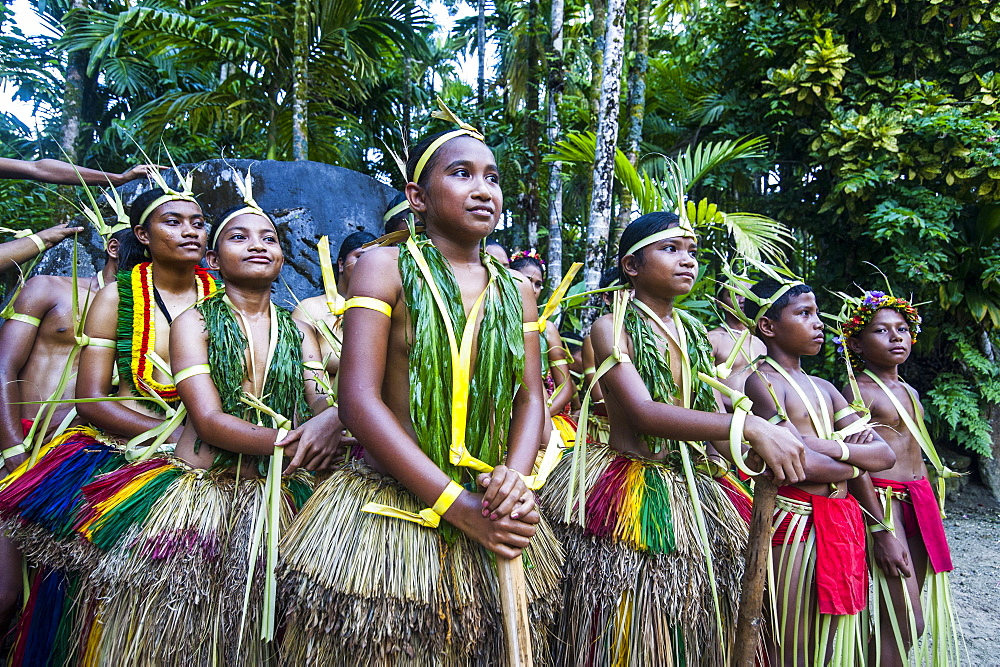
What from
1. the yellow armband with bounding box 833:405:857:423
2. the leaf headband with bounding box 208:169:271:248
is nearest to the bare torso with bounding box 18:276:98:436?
the leaf headband with bounding box 208:169:271:248

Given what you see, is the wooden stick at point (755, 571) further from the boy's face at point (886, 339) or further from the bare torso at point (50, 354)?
the bare torso at point (50, 354)

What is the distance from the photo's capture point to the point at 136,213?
2955mm

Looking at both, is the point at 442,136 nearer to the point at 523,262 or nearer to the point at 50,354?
the point at 50,354

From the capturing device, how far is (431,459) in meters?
1.74

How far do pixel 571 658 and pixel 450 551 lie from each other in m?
0.94

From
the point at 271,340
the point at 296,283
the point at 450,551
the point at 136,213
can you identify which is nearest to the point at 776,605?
the point at 450,551

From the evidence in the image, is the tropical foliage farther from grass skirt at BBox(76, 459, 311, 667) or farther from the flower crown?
grass skirt at BBox(76, 459, 311, 667)

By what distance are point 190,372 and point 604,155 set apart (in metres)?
4.17

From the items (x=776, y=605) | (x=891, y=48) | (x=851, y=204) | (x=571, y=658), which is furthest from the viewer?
(x=891, y=48)

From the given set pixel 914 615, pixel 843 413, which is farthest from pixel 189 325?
pixel 914 615

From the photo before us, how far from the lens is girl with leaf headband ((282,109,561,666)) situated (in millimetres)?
1654

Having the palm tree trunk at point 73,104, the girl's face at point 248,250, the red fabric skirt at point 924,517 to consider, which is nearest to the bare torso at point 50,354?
the girl's face at point 248,250

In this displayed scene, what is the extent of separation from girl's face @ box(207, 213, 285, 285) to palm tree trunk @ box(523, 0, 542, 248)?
5.75 m

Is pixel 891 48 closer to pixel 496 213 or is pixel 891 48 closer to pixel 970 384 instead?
pixel 970 384
